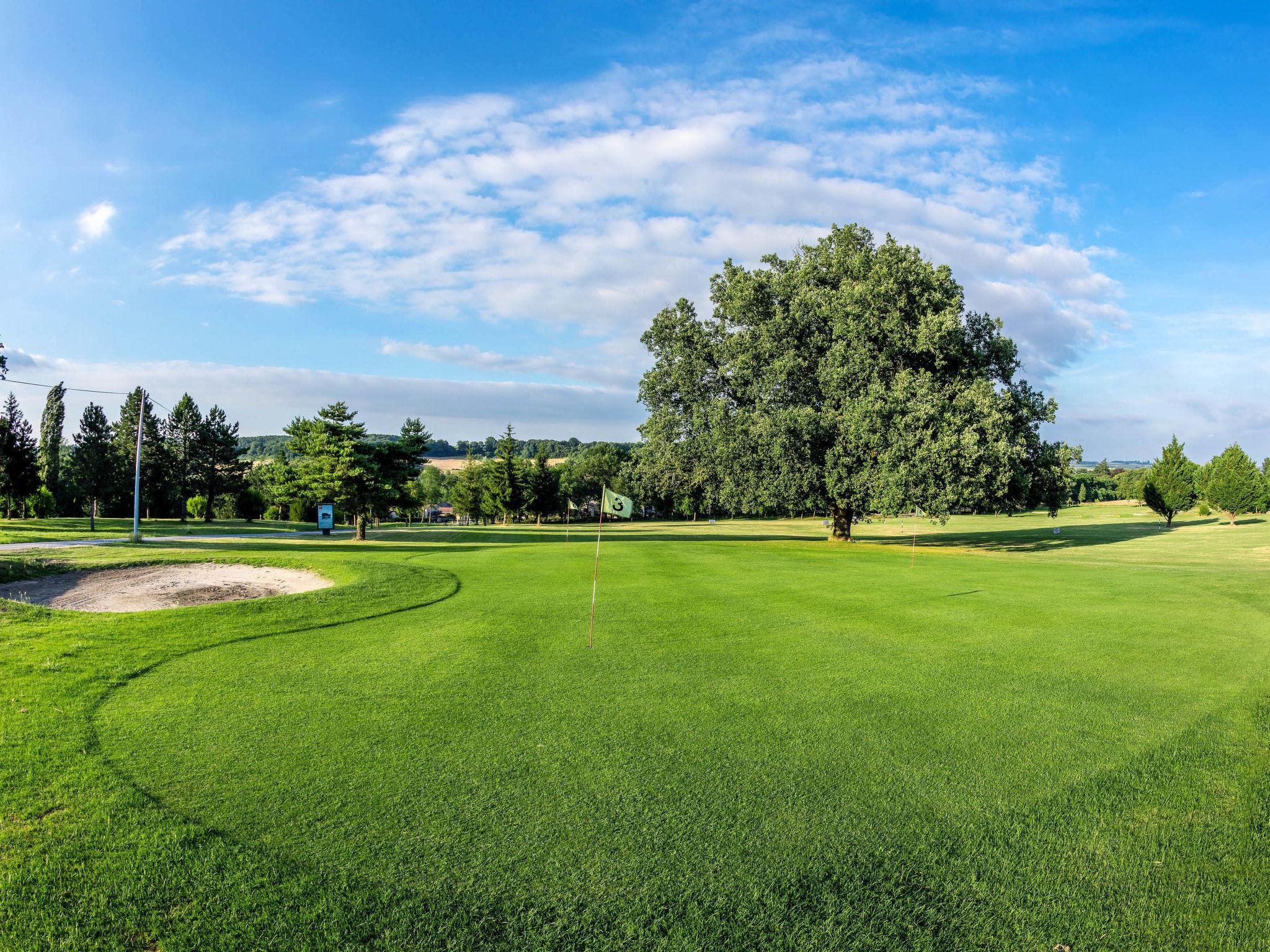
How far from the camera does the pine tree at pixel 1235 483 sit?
62938 mm

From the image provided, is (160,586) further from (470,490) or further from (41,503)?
(470,490)

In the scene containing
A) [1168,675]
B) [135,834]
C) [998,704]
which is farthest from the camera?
[1168,675]

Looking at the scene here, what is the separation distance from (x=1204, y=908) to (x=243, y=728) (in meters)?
8.13

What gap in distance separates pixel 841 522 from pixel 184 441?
210 ft

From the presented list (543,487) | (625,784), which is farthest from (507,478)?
(625,784)

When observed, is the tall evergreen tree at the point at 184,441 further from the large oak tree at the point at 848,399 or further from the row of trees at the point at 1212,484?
the row of trees at the point at 1212,484

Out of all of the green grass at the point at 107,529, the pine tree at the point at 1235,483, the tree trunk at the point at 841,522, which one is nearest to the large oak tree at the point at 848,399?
the tree trunk at the point at 841,522

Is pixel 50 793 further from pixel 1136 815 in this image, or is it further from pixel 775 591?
pixel 775 591

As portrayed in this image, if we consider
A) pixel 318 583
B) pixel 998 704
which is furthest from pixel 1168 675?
pixel 318 583

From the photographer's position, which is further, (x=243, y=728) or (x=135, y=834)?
(x=243, y=728)

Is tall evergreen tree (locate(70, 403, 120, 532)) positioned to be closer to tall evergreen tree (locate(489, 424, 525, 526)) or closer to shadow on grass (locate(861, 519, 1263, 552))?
tall evergreen tree (locate(489, 424, 525, 526))

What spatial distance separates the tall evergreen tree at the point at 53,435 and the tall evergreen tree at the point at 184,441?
8692mm

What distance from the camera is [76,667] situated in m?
8.52

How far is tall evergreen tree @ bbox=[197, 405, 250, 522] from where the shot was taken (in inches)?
2633
